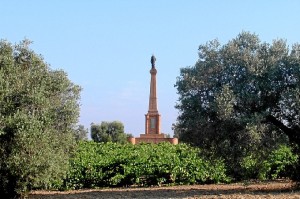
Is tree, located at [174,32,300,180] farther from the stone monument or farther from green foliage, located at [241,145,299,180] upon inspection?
the stone monument

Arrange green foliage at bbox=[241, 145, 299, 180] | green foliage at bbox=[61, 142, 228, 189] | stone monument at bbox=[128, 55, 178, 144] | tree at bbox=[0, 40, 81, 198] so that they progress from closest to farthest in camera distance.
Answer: tree at bbox=[0, 40, 81, 198] → green foliage at bbox=[61, 142, 228, 189] → green foliage at bbox=[241, 145, 299, 180] → stone monument at bbox=[128, 55, 178, 144]

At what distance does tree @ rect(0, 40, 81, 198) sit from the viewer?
13359mm

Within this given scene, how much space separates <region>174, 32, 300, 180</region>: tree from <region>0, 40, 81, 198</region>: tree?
11.9 ft

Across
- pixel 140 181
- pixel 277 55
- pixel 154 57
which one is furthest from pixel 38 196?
pixel 154 57

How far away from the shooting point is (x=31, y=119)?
13320mm

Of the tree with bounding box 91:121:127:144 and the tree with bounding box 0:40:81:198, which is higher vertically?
the tree with bounding box 91:121:127:144

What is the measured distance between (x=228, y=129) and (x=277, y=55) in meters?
2.92

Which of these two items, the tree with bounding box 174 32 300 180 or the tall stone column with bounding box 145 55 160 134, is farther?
the tall stone column with bounding box 145 55 160 134

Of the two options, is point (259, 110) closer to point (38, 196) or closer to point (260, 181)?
point (260, 181)

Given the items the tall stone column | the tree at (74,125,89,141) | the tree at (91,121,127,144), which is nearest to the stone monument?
the tall stone column

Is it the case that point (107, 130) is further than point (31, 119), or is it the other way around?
point (107, 130)

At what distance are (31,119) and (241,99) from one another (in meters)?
6.07

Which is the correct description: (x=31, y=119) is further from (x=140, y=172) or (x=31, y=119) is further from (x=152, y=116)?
(x=152, y=116)

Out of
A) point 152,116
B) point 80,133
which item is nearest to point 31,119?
point 80,133
